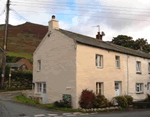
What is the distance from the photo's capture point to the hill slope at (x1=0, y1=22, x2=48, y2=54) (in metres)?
96.1

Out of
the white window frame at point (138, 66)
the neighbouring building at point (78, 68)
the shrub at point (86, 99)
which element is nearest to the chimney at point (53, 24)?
the neighbouring building at point (78, 68)

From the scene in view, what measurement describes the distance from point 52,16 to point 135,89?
1260 centimetres

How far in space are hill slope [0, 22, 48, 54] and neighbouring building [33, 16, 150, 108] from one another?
75.2m

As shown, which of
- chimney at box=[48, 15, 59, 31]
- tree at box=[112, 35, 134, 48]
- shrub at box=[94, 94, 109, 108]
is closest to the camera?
shrub at box=[94, 94, 109, 108]

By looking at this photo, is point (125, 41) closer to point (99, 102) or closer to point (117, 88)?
point (117, 88)

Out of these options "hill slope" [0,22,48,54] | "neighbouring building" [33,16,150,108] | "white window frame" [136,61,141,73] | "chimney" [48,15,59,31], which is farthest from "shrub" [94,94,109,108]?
"hill slope" [0,22,48,54]

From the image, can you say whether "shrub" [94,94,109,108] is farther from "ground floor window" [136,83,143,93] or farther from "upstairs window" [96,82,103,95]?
"ground floor window" [136,83,143,93]

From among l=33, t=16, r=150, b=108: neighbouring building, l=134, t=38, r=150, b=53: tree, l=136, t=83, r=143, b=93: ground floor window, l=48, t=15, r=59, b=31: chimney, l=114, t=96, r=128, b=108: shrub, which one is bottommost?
l=114, t=96, r=128, b=108: shrub

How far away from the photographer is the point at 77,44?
16188 millimetres

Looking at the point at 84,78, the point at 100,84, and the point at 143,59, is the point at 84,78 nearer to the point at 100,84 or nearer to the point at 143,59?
the point at 100,84

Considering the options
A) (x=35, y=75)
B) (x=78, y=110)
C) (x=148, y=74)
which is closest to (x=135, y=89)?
(x=148, y=74)

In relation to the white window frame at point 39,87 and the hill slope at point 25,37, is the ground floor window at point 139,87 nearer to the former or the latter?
the white window frame at point 39,87

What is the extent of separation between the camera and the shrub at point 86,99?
15.3m

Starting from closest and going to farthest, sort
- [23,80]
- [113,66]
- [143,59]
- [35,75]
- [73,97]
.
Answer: [73,97] < [113,66] < [35,75] < [143,59] < [23,80]
